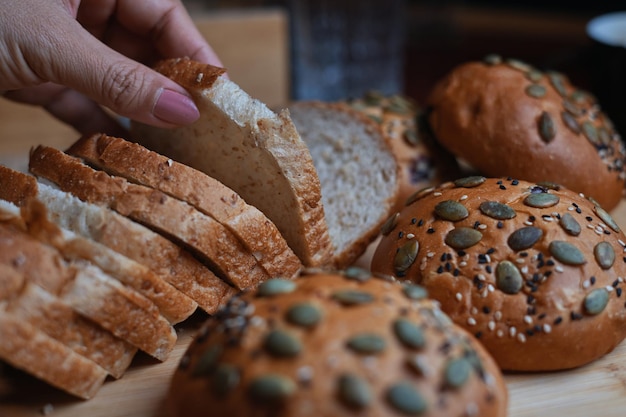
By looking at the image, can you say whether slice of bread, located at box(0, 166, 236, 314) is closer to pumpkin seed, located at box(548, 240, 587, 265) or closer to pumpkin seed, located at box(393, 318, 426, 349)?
pumpkin seed, located at box(393, 318, 426, 349)

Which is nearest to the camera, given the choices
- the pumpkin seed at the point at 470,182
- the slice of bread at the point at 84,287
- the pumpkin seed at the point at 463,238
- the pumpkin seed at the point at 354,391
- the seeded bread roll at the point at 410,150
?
the pumpkin seed at the point at 354,391

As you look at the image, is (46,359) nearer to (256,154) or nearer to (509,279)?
(256,154)

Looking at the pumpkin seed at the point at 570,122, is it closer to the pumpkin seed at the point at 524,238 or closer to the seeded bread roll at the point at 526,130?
the seeded bread roll at the point at 526,130

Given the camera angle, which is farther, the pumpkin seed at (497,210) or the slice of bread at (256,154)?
the slice of bread at (256,154)

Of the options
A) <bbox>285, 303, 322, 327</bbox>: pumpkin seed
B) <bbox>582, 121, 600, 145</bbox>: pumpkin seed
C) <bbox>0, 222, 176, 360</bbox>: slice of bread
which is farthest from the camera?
<bbox>582, 121, 600, 145</bbox>: pumpkin seed

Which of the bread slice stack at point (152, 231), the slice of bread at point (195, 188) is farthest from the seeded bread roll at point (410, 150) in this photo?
the slice of bread at point (195, 188)

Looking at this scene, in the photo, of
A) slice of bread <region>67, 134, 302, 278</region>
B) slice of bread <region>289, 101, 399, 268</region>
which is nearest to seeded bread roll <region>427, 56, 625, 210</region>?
slice of bread <region>289, 101, 399, 268</region>
